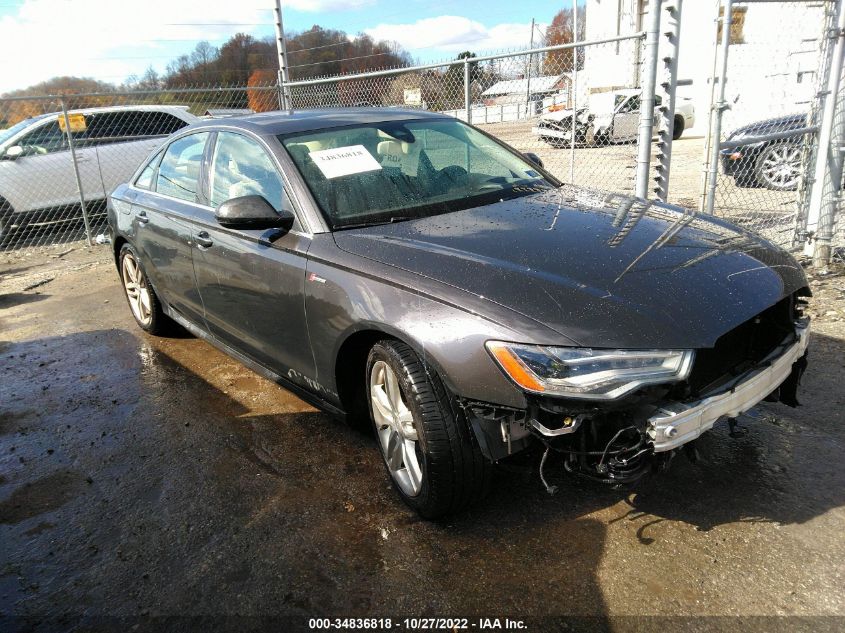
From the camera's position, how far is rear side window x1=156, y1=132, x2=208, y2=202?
413 centimetres

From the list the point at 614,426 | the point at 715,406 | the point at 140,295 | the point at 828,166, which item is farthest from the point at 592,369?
the point at 828,166

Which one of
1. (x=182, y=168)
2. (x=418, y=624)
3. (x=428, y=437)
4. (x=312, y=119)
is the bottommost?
(x=418, y=624)

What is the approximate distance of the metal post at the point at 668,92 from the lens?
17.0ft

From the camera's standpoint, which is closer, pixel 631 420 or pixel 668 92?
pixel 631 420

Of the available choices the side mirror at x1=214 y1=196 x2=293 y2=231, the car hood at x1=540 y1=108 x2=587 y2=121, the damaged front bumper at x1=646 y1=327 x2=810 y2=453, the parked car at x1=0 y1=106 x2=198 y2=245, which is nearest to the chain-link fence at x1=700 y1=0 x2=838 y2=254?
the car hood at x1=540 y1=108 x2=587 y2=121

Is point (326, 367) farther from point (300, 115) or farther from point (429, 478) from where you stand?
point (300, 115)

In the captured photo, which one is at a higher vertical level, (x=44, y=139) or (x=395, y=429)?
(x=44, y=139)

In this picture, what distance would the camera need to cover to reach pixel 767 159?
7828 mm

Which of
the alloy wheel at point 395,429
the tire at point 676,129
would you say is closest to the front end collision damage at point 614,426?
the alloy wheel at point 395,429

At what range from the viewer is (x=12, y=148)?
380 inches

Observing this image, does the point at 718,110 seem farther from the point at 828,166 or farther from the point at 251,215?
the point at 251,215

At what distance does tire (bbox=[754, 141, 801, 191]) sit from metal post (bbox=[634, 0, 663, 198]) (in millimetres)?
2690

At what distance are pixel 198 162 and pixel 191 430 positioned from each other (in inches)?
65.6

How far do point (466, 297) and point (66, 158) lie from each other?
9700 mm
